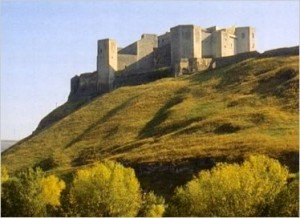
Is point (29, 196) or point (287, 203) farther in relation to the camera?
point (29, 196)

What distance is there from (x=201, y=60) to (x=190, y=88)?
13.8 m

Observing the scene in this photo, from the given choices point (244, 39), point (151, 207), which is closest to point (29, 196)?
point (151, 207)

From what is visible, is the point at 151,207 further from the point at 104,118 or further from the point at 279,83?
the point at 104,118

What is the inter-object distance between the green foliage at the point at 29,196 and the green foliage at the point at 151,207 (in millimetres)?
6215

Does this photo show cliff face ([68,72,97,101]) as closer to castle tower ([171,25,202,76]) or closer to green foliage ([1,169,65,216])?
castle tower ([171,25,202,76])

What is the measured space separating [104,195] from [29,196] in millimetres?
5406

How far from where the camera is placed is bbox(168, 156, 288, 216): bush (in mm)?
44625

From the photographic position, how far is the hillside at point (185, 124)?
216 ft

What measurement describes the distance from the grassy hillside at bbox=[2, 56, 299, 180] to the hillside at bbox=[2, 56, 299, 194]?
85mm

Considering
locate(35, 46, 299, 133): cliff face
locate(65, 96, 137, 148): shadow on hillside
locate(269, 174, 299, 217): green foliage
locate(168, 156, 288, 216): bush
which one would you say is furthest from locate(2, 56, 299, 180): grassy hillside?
locate(269, 174, 299, 217): green foliage

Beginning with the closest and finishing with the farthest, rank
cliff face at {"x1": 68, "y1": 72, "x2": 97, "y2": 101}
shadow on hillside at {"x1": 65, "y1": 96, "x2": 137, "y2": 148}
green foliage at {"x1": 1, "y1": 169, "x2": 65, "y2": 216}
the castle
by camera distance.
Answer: green foliage at {"x1": 1, "y1": 169, "x2": 65, "y2": 216}, shadow on hillside at {"x1": 65, "y1": 96, "x2": 137, "y2": 148}, the castle, cliff face at {"x1": 68, "y1": 72, "x2": 97, "y2": 101}

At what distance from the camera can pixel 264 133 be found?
227ft

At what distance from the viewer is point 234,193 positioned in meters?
45.2

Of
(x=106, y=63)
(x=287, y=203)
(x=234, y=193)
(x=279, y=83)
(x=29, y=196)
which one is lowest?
(x=287, y=203)
